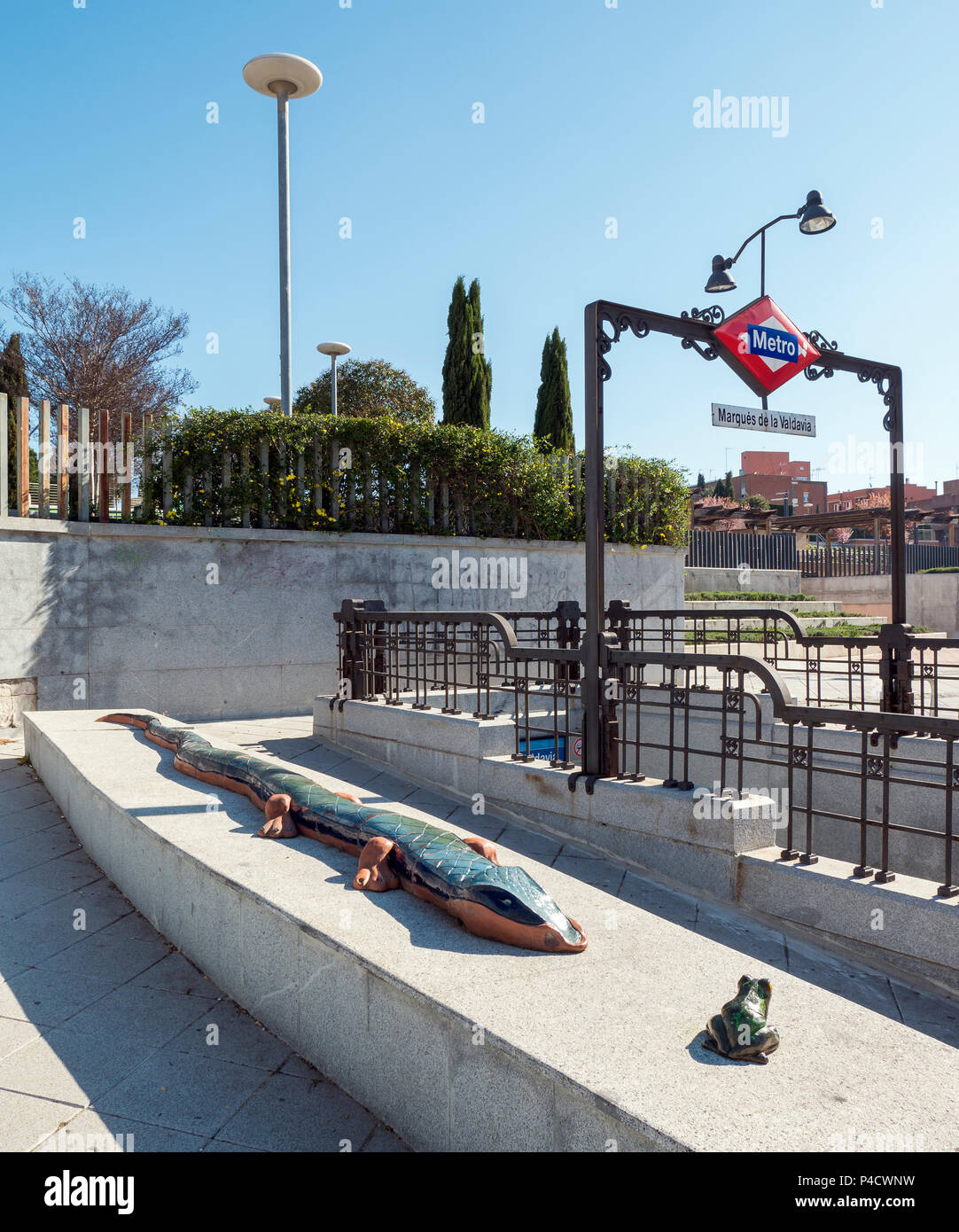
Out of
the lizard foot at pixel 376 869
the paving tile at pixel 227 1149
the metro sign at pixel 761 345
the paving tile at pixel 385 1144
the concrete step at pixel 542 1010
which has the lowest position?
the paving tile at pixel 385 1144

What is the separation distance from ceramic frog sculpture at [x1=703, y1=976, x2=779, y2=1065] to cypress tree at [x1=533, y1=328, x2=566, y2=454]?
60.6 feet

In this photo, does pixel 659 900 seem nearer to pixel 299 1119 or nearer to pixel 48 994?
pixel 299 1119

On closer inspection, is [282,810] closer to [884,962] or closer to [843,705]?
[884,962]

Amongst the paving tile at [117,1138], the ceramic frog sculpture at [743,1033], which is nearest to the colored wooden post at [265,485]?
the paving tile at [117,1138]

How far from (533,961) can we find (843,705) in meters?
8.63

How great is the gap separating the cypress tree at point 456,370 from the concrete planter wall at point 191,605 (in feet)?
24.8

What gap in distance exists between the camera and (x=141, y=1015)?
11.0ft

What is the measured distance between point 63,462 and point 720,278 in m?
6.98

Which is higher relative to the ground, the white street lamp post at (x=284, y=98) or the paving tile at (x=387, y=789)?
the white street lamp post at (x=284, y=98)

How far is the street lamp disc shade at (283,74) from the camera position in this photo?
11.6 meters

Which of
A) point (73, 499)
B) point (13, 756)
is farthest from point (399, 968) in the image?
point (73, 499)

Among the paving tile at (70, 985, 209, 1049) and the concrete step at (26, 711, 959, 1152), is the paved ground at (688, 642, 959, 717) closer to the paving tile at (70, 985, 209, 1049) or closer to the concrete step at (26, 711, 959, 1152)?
the concrete step at (26, 711, 959, 1152)

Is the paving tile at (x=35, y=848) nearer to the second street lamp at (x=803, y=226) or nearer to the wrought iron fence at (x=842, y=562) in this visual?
the second street lamp at (x=803, y=226)

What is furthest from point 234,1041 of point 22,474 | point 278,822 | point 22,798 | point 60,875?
point 22,474
